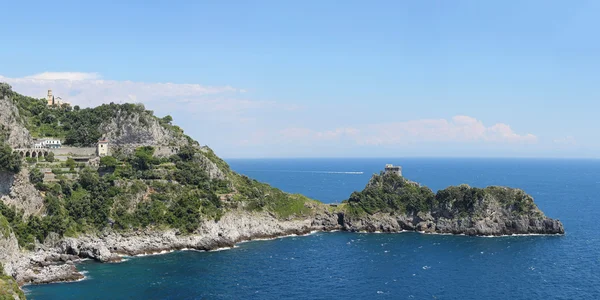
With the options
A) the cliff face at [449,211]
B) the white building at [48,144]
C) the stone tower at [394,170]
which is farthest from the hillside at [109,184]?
the stone tower at [394,170]

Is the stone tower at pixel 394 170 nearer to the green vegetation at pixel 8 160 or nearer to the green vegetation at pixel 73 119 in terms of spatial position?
the green vegetation at pixel 73 119

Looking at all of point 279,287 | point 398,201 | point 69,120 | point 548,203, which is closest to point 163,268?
point 279,287

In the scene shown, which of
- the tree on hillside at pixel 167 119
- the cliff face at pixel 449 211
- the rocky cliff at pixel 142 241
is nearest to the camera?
the rocky cliff at pixel 142 241

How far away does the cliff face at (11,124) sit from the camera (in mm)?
112062

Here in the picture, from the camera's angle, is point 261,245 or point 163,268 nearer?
point 163,268

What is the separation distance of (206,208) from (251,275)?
30365 millimetres

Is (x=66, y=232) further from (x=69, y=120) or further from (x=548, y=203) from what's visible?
(x=548, y=203)

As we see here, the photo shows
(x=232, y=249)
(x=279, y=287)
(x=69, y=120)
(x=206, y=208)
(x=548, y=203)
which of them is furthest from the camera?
(x=548, y=203)

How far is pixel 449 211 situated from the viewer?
389ft

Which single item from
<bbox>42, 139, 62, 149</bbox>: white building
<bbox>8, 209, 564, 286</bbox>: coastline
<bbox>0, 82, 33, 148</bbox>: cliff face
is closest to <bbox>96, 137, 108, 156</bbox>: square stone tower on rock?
<bbox>42, 139, 62, 149</bbox>: white building

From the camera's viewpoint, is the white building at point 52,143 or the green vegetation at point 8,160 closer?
the green vegetation at point 8,160

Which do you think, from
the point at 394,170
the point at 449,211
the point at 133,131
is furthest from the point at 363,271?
the point at 133,131

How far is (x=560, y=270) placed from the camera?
82.9m

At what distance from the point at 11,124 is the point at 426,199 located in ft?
329
